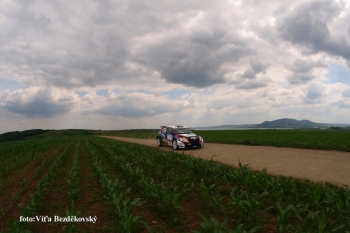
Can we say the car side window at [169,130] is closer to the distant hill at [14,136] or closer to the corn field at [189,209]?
the corn field at [189,209]

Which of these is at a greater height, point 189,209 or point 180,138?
point 180,138

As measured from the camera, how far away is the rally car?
17.8 metres

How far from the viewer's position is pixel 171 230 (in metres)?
4.29

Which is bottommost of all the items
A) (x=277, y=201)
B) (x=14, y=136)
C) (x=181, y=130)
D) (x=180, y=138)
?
(x=14, y=136)

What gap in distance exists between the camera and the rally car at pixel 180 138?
17.8 meters

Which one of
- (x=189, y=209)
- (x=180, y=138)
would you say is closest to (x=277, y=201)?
(x=189, y=209)

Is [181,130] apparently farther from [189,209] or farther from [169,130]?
[189,209]

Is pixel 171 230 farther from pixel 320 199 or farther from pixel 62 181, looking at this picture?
pixel 62 181

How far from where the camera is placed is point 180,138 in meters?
18.0

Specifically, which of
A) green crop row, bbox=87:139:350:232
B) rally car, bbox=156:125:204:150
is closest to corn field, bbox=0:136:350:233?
green crop row, bbox=87:139:350:232

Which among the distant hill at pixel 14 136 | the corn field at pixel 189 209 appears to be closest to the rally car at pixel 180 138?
the corn field at pixel 189 209

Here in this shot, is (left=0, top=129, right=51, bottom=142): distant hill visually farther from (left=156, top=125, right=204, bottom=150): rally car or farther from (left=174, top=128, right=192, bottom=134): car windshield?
(left=174, top=128, right=192, bottom=134): car windshield

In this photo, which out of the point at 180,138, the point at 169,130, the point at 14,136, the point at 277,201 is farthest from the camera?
the point at 14,136

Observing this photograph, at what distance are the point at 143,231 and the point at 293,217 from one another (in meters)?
3.05
